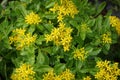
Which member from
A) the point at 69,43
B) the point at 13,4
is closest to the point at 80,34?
the point at 69,43

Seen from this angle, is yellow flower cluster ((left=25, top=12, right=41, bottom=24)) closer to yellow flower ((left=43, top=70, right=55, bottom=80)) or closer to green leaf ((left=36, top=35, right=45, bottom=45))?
green leaf ((left=36, top=35, right=45, bottom=45))

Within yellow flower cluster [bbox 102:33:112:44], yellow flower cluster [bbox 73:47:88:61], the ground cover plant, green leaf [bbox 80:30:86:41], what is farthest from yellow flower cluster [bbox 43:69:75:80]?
yellow flower cluster [bbox 102:33:112:44]

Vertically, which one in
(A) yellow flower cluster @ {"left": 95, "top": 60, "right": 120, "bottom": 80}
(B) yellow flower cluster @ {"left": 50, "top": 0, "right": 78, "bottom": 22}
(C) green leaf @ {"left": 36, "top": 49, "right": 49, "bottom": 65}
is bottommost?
(A) yellow flower cluster @ {"left": 95, "top": 60, "right": 120, "bottom": 80}

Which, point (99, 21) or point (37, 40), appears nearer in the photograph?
point (37, 40)

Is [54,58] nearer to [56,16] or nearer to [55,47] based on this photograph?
[55,47]

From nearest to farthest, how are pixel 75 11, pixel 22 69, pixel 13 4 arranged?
pixel 22 69 < pixel 75 11 < pixel 13 4

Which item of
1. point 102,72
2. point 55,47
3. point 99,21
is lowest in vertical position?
point 102,72

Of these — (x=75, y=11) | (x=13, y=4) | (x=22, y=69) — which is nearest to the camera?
(x=22, y=69)

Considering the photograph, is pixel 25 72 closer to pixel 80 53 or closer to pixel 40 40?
pixel 40 40

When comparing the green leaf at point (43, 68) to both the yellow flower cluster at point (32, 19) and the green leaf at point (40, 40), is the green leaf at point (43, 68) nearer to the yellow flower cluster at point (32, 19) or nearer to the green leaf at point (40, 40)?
the green leaf at point (40, 40)
